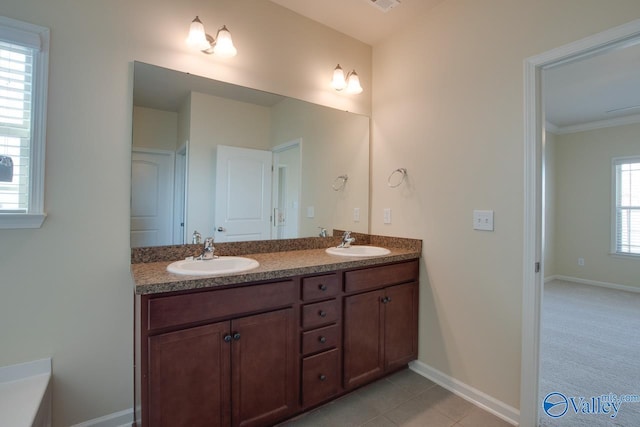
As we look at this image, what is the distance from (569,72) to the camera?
305 cm

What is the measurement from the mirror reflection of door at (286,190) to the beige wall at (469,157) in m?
0.78

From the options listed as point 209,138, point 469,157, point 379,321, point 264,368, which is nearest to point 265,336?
point 264,368

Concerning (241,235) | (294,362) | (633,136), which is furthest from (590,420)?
(633,136)

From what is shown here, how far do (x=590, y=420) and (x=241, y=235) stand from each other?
242 cm

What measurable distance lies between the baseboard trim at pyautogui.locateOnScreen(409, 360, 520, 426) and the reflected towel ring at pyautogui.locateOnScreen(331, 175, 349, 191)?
58.8 inches

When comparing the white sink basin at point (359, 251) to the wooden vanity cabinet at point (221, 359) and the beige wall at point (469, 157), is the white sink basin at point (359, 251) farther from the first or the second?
the wooden vanity cabinet at point (221, 359)

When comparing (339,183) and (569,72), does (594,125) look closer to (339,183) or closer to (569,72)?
(569,72)

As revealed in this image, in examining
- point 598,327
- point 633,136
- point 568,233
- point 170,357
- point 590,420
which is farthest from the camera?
point 568,233

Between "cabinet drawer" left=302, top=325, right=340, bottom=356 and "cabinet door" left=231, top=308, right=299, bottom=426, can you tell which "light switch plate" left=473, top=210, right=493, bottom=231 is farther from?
"cabinet door" left=231, top=308, right=299, bottom=426

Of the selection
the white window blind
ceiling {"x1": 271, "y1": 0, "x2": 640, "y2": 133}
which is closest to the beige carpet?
ceiling {"x1": 271, "y1": 0, "x2": 640, "y2": 133}

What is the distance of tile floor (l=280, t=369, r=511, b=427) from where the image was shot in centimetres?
175

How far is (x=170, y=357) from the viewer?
1328 millimetres

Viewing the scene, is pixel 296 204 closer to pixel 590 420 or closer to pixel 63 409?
pixel 63 409

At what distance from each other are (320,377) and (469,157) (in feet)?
5.48
